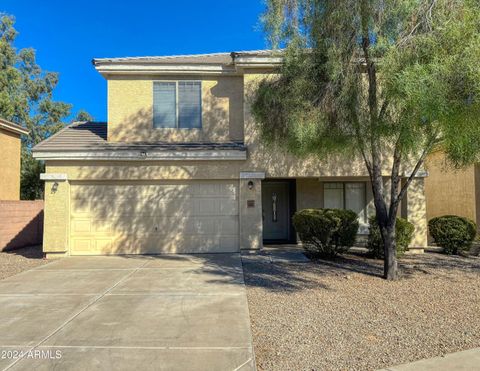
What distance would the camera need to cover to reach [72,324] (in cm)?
630

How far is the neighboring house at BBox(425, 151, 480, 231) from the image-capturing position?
15.2 meters

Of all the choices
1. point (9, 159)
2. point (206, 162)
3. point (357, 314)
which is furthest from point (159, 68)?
point (357, 314)

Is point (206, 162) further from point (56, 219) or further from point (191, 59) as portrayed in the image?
point (56, 219)

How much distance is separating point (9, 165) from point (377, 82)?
16.6 metres

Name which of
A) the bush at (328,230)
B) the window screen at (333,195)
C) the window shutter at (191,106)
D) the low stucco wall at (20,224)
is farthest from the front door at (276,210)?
the low stucco wall at (20,224)

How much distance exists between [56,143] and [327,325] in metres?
10.5

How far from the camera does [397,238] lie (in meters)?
11.9

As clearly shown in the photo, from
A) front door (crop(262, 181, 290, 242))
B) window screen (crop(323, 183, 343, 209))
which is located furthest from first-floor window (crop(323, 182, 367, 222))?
front door (crop(262, 181, 290, 242))

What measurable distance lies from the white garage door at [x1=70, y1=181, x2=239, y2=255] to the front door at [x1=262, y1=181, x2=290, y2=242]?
309 centimetres

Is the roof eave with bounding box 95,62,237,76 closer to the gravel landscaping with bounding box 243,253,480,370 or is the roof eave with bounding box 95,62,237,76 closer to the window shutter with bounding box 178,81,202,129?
the window shutter with bounding box 178,81,202,129

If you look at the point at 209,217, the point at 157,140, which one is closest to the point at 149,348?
the point at 209,217

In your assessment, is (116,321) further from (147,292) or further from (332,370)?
(332,370)

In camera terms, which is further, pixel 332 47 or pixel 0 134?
pixel 0 134

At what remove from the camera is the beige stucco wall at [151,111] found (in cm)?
1386
